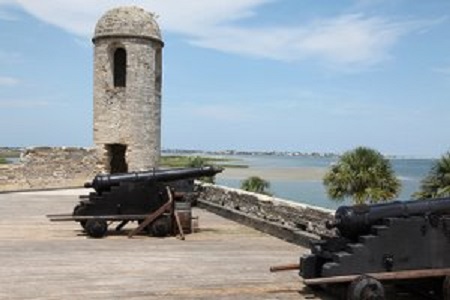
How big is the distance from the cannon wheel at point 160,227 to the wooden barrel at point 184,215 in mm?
336

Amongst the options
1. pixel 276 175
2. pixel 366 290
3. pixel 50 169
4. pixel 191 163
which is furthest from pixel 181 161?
pixel 366 290

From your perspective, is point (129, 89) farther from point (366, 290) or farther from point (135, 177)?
point (366, 290)

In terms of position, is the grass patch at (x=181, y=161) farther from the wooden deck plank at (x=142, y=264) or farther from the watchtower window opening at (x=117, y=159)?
the wooden deck plank at (x=142, y=264)

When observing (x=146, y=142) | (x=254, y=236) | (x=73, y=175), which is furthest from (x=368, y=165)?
(x=254, y=236)

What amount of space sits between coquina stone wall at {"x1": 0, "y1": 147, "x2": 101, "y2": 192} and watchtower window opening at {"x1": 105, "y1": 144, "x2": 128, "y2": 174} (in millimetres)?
759

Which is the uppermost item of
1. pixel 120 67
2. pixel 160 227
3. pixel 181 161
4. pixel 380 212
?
pixel 120 67

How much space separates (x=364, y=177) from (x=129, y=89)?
8.28 m

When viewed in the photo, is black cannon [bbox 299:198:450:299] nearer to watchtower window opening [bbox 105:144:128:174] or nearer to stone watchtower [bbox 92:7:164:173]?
stone watchtower [bbox 92:7:164:173]

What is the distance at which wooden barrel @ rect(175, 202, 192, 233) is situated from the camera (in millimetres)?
11133

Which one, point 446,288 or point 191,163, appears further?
point 191,163

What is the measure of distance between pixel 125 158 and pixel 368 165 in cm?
828

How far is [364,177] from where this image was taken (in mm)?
21500

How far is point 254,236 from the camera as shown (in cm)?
1084

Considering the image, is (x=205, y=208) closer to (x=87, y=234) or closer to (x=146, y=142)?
(x=87, y=234)
